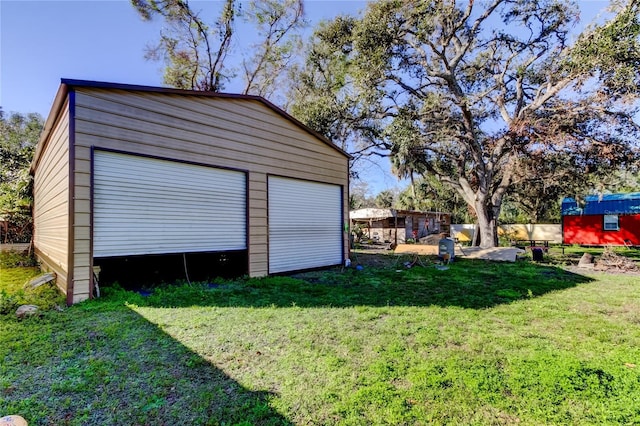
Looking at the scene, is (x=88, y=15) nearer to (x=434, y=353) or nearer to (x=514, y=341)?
(x=434, y=353)

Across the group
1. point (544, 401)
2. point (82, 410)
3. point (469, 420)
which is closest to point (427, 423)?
point (469, 420)

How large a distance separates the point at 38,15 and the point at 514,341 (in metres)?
10.2

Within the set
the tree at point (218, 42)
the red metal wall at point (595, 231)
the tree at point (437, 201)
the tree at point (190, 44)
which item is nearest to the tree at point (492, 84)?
the tree at point (218, 42)

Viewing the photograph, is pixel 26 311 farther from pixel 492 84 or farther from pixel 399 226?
pixel 399 226

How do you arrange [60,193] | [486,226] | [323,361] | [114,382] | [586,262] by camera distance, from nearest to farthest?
[114,382] → [323,361] → [60,193] → [586,262] → [486,226]

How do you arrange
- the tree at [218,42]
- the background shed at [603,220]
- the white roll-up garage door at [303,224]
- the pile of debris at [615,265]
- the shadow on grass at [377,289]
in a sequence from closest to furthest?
the shadow on grass at [377,289], the white roll-up garage door at [303,224], the pile of debris at [615,265], the tree at [218,42], the background shed at [603,220]

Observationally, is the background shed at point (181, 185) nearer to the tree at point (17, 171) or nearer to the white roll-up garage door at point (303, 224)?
the white roll-up garage door at point (303, 224)

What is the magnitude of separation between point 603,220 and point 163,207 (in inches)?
908

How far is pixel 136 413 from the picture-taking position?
2.12m

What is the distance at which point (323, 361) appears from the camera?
2896 millimetres

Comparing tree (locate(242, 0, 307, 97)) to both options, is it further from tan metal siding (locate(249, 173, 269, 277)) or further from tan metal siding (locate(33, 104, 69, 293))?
tan metal siding (locate(33, 104, 69, 293))

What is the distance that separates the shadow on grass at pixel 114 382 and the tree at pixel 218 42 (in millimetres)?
15967

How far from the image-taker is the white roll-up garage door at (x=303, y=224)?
7.62 meters

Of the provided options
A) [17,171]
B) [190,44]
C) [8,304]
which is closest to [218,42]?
[190,44]
